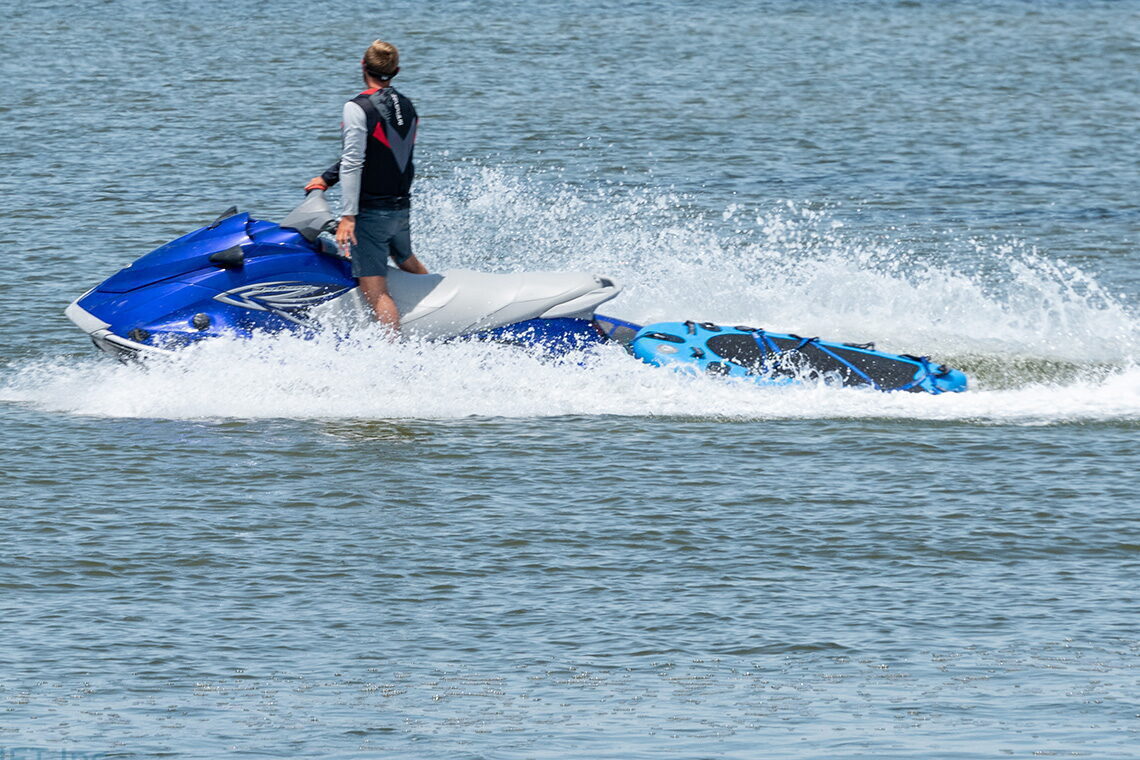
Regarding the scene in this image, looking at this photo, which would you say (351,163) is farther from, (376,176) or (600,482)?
(600,482)

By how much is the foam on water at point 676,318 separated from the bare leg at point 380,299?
0.13m

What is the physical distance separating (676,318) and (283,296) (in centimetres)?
300

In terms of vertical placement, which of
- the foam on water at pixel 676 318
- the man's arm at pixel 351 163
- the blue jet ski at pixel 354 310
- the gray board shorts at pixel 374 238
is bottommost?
the foam on water at pixel 676 318

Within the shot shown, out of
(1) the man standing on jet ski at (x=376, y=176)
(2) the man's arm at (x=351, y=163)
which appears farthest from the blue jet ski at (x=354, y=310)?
(2) the man's arm at (x=351, y=163)

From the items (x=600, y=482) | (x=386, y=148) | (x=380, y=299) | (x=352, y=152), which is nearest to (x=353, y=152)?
(x=352, y=152)

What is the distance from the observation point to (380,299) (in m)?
9.93

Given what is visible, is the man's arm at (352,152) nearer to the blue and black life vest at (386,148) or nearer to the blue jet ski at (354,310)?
the blue and black life vest at (386,148)

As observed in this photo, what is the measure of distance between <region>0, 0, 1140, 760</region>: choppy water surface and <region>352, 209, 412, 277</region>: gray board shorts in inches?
15.1

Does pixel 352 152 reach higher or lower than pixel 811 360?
higher

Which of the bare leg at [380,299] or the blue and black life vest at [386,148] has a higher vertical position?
the blue and black life vest at [386,148]

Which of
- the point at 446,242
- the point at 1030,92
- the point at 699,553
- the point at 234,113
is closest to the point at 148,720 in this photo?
the point at 699,553

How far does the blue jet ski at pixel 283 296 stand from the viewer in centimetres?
982

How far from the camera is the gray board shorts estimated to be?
9.80 metres

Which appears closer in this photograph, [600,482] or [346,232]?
[600,482]
